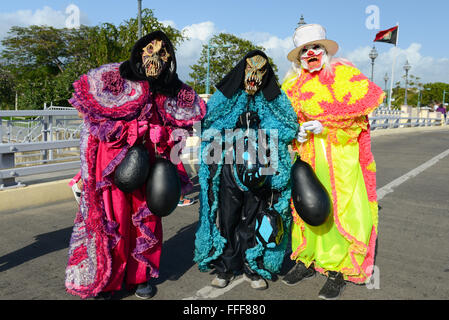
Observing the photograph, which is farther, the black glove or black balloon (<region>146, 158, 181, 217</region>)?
the black glove

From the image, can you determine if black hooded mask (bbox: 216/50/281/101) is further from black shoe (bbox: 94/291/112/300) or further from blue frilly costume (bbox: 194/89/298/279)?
black shoe (bbox: 94/291/112/300)

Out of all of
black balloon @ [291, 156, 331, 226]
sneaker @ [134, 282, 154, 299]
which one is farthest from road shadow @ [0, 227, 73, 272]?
black balloon @ [291, 156, 331, 226]

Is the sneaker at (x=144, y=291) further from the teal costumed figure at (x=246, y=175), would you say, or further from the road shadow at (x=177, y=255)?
the teal costumed figure at (x=246, y=175)

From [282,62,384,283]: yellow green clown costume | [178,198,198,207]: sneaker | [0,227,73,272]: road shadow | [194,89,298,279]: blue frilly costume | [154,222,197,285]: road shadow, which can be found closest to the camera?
[194,89,298,279]: blue frilly costume

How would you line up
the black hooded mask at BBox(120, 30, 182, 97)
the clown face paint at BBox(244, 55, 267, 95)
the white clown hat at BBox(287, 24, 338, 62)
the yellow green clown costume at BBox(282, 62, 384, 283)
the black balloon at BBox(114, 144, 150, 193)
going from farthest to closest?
1. the white clown hat at BBox(287, 24, 338, 62)
2. the yellow green clown costume at BBox(282, 62, 384, 283)
3. the clown face paint at BBox(244, 55, 267, 95)
4. the black hooded mask at BBox(120, 30, 182, 97)
5. the black balloon at BBox(114, 144, 150, 193)

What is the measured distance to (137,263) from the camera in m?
3.27

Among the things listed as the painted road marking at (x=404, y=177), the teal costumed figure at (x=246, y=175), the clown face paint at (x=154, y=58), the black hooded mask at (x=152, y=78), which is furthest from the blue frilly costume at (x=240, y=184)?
the painted road marking at (x=404, y=177)

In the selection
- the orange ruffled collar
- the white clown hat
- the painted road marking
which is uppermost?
the white clown hat

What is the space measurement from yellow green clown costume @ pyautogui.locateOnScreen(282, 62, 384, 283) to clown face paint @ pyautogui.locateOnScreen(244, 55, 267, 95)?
476 mm

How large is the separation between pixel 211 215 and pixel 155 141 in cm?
→ 77

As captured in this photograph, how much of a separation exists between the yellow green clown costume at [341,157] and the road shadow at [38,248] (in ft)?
8.80

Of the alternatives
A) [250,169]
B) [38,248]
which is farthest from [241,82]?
[38,248]

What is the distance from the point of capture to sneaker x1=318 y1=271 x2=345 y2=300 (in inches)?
132
